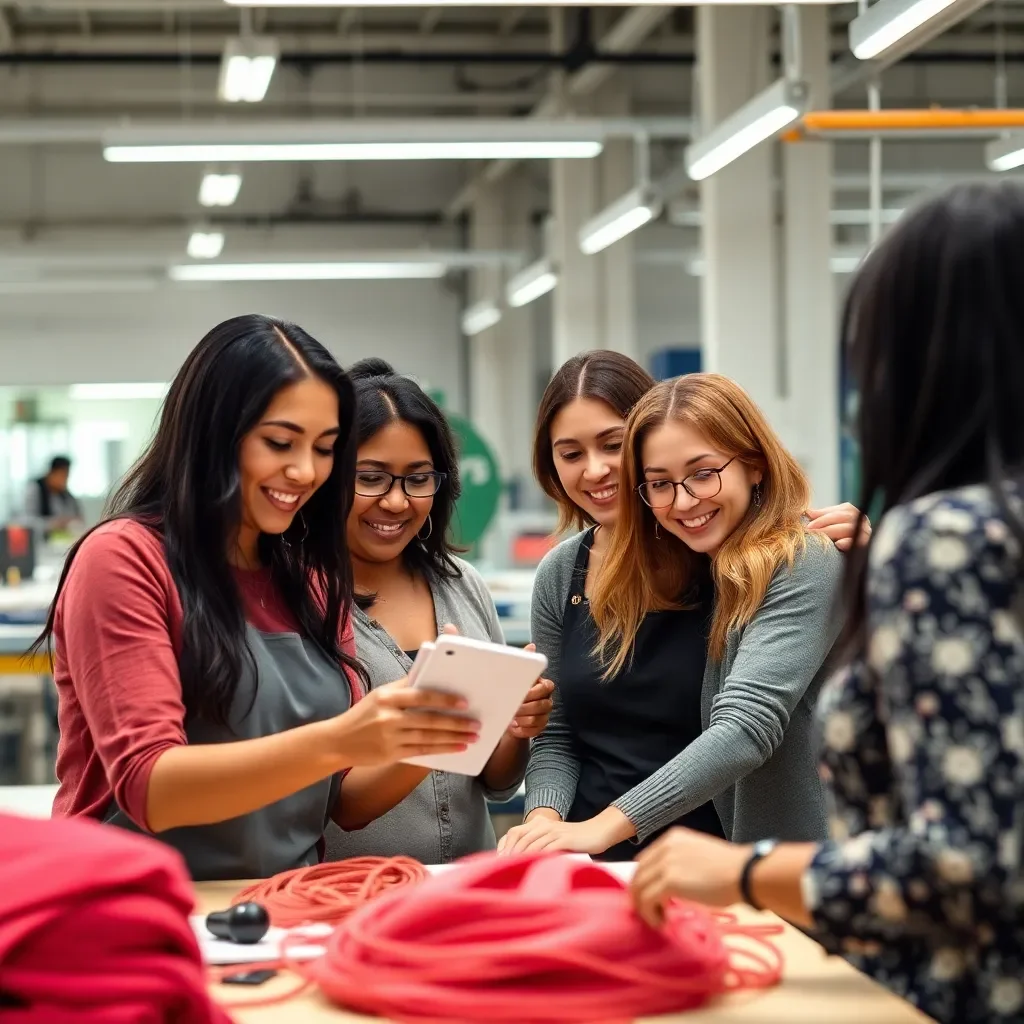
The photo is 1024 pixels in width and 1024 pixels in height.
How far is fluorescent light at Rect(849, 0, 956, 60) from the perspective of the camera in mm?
4080

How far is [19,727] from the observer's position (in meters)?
6.71

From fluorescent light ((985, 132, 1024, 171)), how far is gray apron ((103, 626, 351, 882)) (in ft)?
17.6

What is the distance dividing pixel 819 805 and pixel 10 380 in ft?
46.1

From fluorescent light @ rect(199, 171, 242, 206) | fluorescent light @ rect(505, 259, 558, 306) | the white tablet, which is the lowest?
the white tablet

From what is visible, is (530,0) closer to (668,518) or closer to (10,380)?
(668,518)

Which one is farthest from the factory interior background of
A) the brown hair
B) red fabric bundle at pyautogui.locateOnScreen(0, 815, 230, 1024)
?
red fabric bundle at pyautogui.locateOnScreen(0, 815, 230, 1024)

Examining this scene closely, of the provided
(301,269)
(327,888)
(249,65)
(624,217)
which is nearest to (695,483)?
(327,888)

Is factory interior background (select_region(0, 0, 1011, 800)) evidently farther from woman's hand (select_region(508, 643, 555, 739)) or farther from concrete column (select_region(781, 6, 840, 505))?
woman's hand (select_region(508, 643, 555, 739))

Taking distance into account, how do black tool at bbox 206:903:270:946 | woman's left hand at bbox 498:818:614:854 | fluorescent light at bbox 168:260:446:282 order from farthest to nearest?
fluorescent light at bbox 168:260:446:282, woman's left hand at bbox 498:818:614:854, black tool at bbox 206:903:270:946

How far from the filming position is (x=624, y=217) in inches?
366

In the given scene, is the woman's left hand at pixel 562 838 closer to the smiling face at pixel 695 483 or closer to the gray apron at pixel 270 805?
the gray apron at pixel 270 805

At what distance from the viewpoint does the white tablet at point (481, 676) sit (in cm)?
174

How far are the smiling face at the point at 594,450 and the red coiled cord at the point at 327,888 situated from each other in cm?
96

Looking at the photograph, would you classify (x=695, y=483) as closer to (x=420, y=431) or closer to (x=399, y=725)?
(x=420, y=431)
